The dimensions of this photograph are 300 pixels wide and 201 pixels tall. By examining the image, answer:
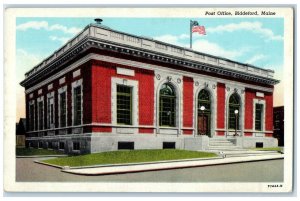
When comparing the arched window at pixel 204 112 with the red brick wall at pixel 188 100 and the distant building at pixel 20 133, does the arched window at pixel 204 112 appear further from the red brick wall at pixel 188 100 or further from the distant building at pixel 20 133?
the distant building at pixel 20 133

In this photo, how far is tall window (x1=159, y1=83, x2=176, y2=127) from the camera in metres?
17.1

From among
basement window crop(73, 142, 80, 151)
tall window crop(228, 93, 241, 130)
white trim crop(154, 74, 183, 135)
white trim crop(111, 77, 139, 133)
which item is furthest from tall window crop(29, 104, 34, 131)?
tall window crop(228, 93, 241, 130)

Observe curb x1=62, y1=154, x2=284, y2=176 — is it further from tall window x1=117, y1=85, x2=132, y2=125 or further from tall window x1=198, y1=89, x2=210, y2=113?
tall window x1=198, y1=89, x2=210, y2=113

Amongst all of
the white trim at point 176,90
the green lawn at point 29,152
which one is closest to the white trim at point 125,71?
the white trim at point 176,90

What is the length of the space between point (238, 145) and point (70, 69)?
8.41 metres

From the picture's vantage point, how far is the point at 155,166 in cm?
1345

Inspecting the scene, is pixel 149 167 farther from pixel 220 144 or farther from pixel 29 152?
pixel 220 144

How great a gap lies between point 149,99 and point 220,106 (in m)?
3.89

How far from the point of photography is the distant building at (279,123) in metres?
13.4

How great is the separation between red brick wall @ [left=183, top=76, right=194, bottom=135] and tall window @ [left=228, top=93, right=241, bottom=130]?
190 cm

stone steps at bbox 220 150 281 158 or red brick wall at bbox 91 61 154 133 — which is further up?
red brick wall at bbox 91 61 154 133

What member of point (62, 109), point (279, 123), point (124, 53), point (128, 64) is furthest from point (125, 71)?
point (279, 123)

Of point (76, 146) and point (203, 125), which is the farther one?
point (203, 125)
